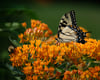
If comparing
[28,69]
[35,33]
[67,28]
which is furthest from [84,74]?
[67,28]

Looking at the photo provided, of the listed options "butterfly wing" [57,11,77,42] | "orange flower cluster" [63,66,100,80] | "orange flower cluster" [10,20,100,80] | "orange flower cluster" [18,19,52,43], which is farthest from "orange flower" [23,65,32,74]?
"butterfly wing" [57,11,77,42]

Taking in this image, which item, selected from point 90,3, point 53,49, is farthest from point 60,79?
point 90,3

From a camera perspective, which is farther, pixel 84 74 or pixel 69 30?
pixel 69 30

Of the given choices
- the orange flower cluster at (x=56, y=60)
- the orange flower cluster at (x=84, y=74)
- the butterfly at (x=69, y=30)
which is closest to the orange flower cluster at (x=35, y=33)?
the butterfly at (x=69, y=30)

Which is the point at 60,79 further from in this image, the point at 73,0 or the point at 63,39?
the point at 73,0

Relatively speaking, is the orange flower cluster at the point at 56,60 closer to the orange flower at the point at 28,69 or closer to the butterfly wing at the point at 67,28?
the orange flower at the point at 28,69

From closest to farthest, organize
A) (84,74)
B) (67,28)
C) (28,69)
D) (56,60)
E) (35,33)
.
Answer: (84,74), (28,69), (56,60), (35,33), (67,28)

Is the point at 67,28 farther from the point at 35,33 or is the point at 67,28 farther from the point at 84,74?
the point at 84,74
